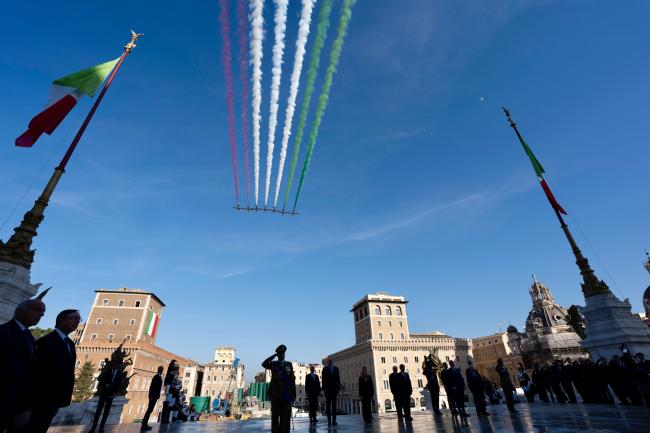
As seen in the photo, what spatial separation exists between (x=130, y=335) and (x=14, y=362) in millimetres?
76721

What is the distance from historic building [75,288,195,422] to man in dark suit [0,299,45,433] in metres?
66.8

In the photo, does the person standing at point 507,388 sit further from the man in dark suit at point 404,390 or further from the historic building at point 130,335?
the historic building at point 130,335

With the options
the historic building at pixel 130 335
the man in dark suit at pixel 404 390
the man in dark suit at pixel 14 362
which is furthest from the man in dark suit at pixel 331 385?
the historic building at pixel 130 335

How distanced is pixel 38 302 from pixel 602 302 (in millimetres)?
21255

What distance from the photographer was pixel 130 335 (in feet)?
218

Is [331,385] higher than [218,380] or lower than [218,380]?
lower

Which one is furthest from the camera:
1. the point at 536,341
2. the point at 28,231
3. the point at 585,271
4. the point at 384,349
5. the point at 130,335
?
the point at 384,349

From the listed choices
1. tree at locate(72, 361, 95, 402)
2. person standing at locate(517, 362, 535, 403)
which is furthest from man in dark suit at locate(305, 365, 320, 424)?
tree at locate(72, 361, 95, 402)

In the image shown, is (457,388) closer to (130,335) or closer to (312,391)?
(312,391)

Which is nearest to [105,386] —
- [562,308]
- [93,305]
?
[93,305]

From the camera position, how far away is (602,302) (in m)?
15.8

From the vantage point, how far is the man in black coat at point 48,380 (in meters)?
4.02

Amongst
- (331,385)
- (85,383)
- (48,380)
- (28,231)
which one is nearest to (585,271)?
(331,385)

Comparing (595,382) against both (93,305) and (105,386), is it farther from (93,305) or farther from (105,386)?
(93,305)
